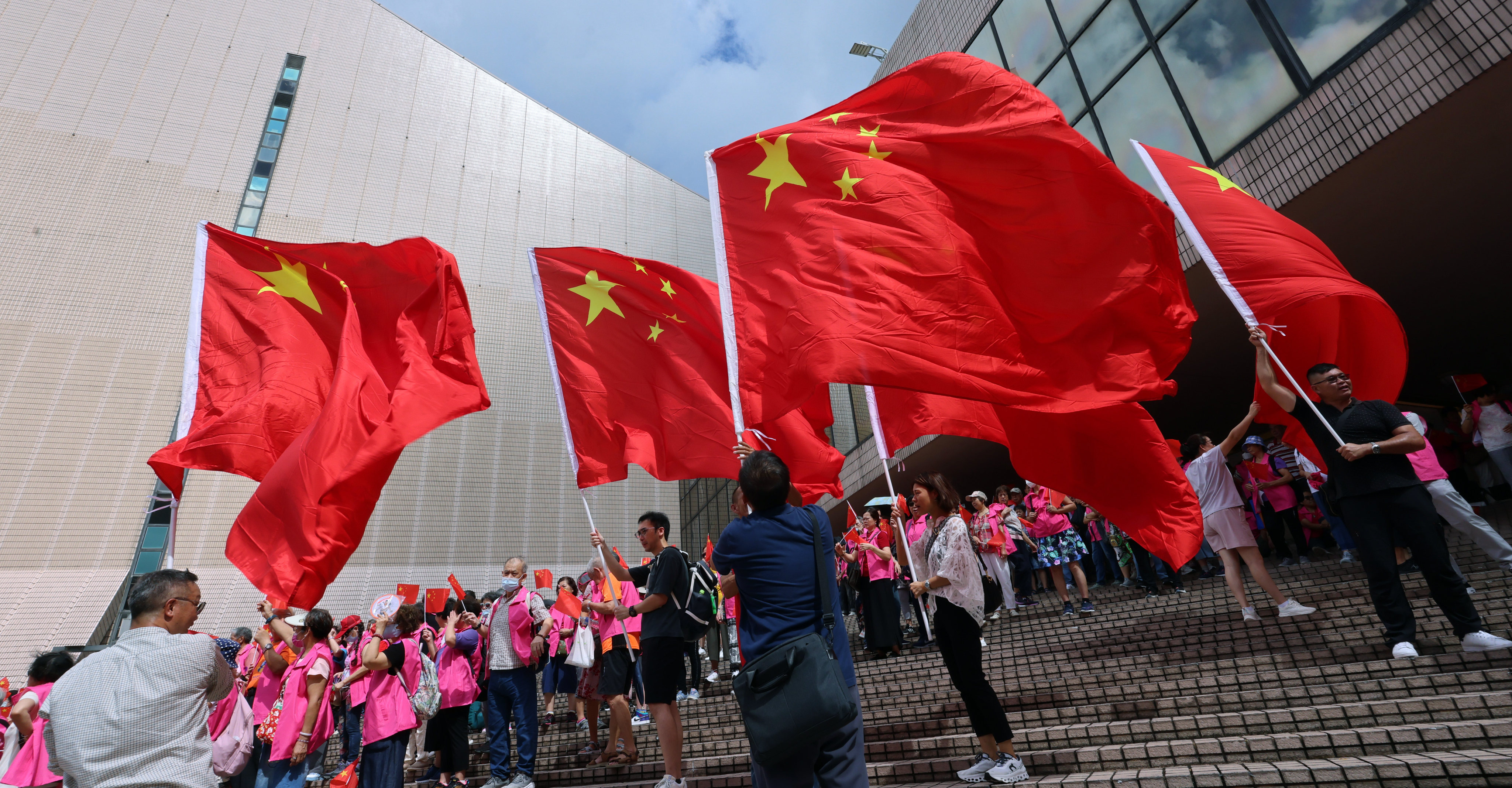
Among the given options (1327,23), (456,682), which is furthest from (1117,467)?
(1327,23)

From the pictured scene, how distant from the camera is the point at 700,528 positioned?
24547 millimetres

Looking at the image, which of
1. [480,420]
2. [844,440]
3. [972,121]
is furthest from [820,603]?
[480,420]

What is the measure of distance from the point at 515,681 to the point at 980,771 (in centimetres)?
426

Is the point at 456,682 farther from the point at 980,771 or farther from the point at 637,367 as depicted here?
the point at 980,771

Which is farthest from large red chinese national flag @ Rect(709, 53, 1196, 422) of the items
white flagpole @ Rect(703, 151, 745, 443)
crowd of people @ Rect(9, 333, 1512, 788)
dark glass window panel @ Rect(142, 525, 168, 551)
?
dark glass window panel @ Rect(142, 525, 168, 551)

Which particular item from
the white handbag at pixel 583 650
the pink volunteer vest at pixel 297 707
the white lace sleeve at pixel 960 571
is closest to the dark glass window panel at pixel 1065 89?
the white lace sleeve at pixel 960 571

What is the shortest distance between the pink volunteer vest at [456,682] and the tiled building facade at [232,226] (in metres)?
12.3

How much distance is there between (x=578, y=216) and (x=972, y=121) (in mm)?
20141

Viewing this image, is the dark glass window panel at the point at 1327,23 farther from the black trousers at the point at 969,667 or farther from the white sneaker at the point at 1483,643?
the black trousers at the point at 969,667

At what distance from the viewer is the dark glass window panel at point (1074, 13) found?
35.6 feet

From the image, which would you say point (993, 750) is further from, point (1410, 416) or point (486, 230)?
point (486, 230)

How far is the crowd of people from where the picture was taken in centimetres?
299

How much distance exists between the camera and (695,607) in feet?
17.2

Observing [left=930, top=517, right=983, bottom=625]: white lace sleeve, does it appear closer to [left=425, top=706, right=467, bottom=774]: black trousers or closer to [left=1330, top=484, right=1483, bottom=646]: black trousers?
[left=1330, top=484, right=1483, bottom=646]: black trousers
